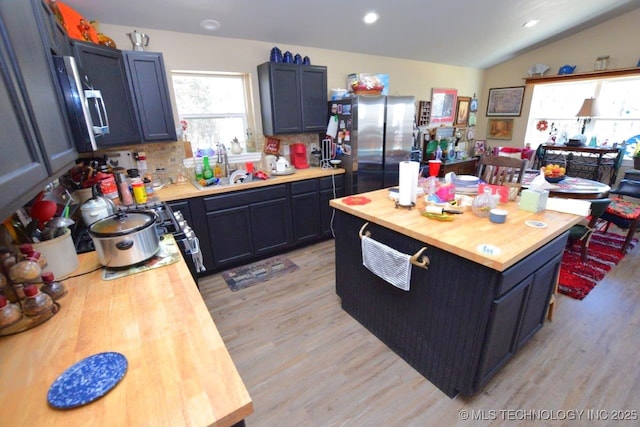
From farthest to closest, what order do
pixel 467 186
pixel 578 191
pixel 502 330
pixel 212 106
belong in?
pixel 212 106
pixel 578 191
pixel 467 186
pixel 502 330

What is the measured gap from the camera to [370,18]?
10.00ft

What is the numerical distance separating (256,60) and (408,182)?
7.81ft

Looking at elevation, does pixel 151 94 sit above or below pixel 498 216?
above

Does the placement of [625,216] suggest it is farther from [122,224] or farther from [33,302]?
[33,302]

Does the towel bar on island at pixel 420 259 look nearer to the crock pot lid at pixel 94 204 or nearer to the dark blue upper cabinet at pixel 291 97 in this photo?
the crock pot lid at pixel 94 204

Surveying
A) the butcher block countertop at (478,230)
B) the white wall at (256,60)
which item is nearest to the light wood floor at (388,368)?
the butcher block countertop at (478,230)

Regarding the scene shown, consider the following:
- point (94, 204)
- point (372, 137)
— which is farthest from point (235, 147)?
point (94, 204)

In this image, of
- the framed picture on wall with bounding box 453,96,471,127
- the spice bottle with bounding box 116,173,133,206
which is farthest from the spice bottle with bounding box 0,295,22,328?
the framed picture on wall with bounding box 453,96,471,127

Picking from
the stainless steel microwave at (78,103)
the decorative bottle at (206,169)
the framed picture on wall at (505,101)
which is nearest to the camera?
the stainless steel microwave at (78,103)

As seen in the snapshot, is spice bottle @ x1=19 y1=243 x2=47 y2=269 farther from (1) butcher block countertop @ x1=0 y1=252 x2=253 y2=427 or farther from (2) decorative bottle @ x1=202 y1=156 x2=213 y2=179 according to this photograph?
(2) decorative bottle @ x1=202 y1=156 x2=213 y2=179

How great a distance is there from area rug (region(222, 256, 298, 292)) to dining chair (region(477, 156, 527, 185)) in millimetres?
2072

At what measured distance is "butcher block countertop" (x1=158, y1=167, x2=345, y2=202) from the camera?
2578 mm

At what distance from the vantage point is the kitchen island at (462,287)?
135cm

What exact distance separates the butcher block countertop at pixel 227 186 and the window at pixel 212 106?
616 millimetres
